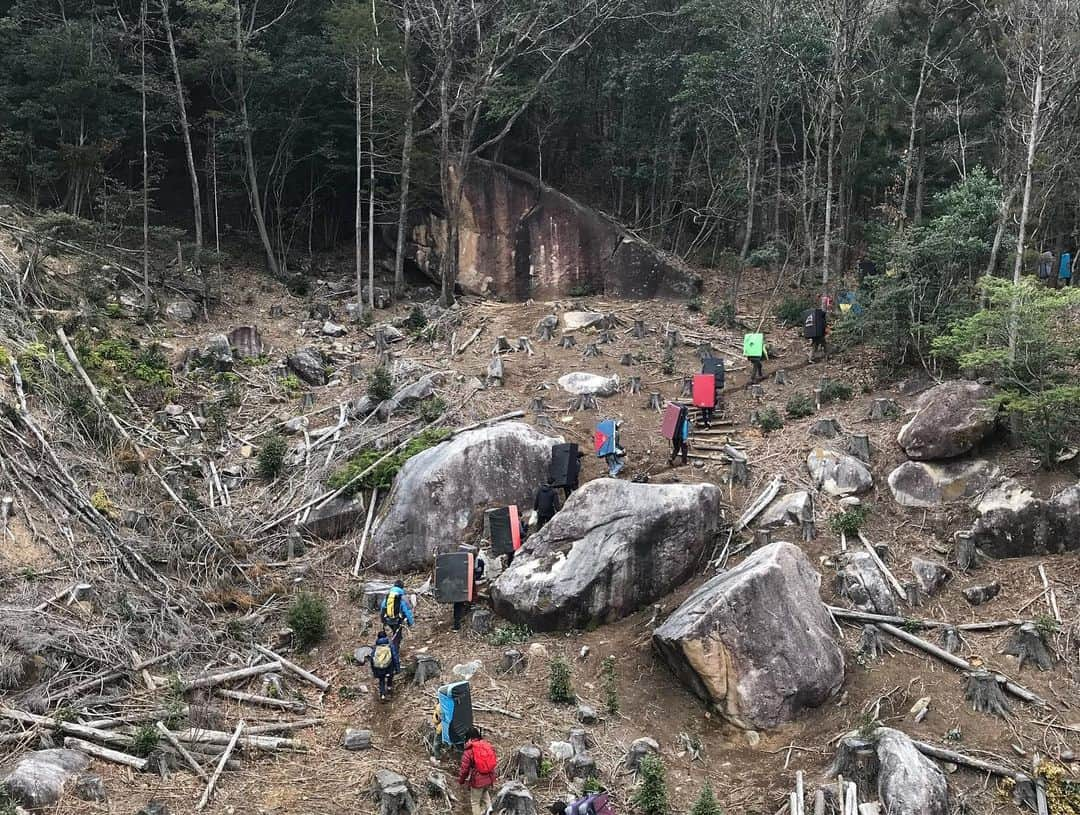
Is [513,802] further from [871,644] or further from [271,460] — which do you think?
[271,460]

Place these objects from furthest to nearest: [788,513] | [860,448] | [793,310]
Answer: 1. [793,310]
2. [860,448]
3. [788,513]

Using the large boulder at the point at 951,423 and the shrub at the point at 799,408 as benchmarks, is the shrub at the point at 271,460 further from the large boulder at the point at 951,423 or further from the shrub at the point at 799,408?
the large boulder at the point at 951,423

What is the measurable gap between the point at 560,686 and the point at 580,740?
951mm

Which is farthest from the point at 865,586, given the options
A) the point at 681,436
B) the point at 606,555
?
the point at 681,436

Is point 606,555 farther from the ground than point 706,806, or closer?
farther from the ground

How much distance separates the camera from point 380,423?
57.5 ft

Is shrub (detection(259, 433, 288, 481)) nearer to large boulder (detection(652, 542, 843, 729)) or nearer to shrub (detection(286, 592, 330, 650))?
shrub (detection(286, 592, 330, 650))

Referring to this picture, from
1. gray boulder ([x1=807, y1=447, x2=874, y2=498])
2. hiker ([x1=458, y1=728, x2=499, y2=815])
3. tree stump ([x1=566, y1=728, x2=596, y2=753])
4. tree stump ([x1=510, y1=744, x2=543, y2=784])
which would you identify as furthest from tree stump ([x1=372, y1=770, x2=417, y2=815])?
gray boulder ([x1=807, y1=447, x2=874, y2=498])

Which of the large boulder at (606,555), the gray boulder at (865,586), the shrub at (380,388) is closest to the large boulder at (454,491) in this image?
the large boulder at (606,555)

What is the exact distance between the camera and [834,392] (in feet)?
54.1

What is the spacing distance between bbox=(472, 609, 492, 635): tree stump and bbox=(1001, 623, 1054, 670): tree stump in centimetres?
702

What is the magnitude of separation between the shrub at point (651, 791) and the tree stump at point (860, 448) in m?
7.05

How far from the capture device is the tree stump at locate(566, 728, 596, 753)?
31.9 feet

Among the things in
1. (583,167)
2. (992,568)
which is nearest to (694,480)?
(992,568)
